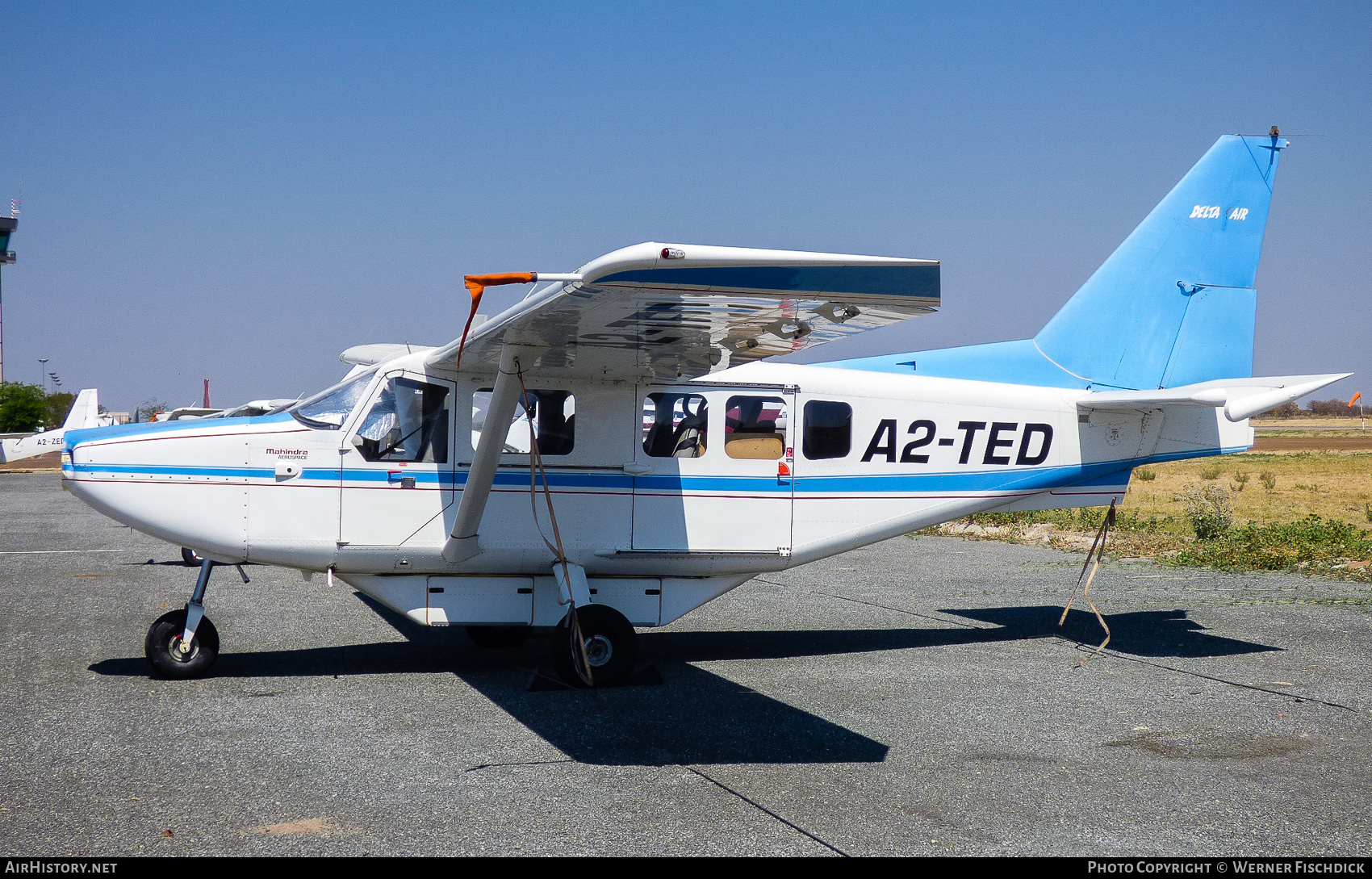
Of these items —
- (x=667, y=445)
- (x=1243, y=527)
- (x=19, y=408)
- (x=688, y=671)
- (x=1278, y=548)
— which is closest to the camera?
(x=688, y=671)

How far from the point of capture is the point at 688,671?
799 centimetres

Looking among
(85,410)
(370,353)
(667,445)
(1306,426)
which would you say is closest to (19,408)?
(85,410)

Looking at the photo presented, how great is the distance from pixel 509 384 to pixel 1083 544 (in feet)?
42.4

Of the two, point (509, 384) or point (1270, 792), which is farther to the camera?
point (509, 384)

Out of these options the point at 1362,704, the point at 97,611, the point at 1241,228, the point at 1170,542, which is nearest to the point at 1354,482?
the point at 1170,542

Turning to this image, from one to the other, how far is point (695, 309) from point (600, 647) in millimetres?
2985

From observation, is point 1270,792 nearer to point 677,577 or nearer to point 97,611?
point 677,577

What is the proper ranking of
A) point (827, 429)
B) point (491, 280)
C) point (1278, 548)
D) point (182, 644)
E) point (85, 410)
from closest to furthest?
point (491, 280), point (182, 644), point (827, 429), point (1278, 548), point (85, 410)

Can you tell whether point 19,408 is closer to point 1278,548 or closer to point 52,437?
point 52,437

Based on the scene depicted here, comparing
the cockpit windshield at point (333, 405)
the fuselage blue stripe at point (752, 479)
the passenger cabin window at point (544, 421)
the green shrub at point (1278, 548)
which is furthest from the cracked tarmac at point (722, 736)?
the green shrub at point (1278, 548)

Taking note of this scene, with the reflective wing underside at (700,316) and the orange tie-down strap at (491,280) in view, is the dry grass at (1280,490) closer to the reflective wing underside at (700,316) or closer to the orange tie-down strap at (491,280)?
the reflective wing underside at (700,316)

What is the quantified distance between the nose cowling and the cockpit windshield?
49cm

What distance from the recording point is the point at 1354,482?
33.8 m

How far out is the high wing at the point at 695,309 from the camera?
466 cm
